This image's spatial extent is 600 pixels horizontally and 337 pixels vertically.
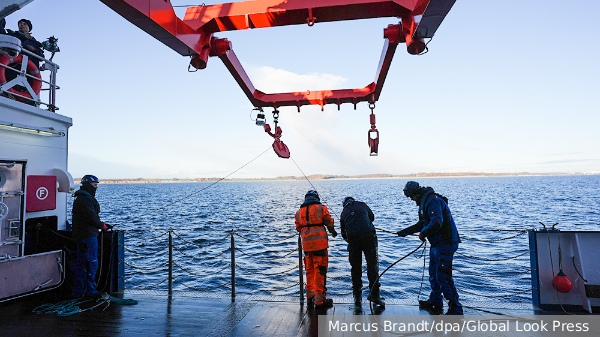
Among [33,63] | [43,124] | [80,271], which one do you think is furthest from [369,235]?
[33,63]

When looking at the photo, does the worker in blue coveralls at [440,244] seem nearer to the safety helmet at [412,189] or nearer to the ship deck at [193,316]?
the safety helmet at [412,189]

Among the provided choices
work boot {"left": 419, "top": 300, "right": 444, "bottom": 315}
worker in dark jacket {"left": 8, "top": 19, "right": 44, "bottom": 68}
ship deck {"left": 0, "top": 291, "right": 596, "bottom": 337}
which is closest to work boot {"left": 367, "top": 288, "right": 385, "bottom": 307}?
ship deck {"left": 0, "top": 291, "right": 596, "bottom": 337}

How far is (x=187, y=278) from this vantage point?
10.8m

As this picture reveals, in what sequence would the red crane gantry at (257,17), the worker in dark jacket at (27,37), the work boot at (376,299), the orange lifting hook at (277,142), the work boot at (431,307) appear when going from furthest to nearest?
the orange lifting hook at (277,142)
the worker in dark jacket at (27,37)
the work boot at (376,299)
the work boot at (431,307)
the red crane gantry at (257,17)

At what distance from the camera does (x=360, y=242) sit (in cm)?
488

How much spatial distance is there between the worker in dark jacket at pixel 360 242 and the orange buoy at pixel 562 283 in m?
2.69

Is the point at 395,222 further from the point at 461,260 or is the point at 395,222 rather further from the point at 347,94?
the point at 347,94

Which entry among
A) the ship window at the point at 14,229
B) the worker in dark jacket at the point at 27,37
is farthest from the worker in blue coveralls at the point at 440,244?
Answer: the worker in dark jacket at the point at 27,37

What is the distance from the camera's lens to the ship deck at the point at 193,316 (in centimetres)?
418

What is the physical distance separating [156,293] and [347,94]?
5322 millimetres

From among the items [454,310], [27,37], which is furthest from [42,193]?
[454,310]

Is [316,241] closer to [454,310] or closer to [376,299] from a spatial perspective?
[376,299]

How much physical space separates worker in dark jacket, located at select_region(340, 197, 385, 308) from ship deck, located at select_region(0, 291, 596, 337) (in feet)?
0.98

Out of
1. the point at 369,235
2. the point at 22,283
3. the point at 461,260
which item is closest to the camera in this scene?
the point at 369,235
